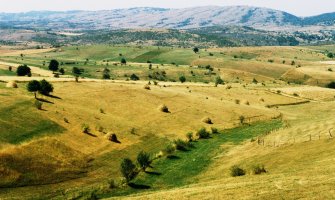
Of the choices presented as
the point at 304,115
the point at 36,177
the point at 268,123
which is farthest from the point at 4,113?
the point at 304,115

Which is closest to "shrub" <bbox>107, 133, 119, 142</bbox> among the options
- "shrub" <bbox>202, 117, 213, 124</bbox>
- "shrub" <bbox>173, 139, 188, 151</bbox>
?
"shrub" <bbox>173, 139, 188, 151</bbox>

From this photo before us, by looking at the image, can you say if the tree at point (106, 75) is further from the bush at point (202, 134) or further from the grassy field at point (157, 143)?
the bush at point (202, 134)

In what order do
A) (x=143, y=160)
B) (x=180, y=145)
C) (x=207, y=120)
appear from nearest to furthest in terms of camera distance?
1. (x=143, y=160)
2. (x=180, y=145)
3. (x=207, y=120)

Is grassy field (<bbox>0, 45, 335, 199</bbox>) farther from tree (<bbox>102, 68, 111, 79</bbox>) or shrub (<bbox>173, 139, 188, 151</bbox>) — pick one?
tree (<bbox>102, 68, 111, 79</bbox>)

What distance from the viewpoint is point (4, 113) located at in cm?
6538

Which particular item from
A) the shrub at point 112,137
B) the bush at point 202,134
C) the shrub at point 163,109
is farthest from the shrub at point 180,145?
the shrub at point 163,109

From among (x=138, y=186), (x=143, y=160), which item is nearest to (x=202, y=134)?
(x=143, y=160)

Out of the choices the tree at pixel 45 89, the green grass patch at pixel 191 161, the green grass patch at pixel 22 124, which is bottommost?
the green grass patch at pixel 191 161

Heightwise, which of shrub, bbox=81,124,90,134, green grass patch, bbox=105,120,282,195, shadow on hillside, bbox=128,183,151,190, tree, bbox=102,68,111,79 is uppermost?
shrub, bbox=81,124,90,134

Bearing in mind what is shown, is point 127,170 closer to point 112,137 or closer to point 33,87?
point 112,137

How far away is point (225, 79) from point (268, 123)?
3449 inches

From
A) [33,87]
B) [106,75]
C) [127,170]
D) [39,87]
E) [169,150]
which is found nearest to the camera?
[127,170]

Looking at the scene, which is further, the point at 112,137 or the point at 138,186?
the point at 112,137

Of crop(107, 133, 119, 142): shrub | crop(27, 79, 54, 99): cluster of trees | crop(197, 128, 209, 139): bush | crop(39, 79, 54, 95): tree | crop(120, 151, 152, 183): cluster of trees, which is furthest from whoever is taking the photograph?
crop(39, 79, 54, 95): tree
